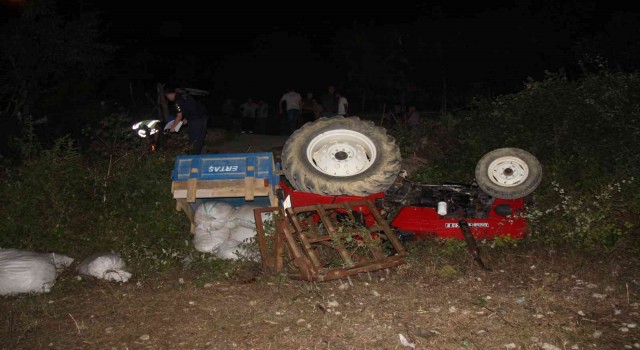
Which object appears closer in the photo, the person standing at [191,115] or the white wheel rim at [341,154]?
the white wheel rim at [341,154]

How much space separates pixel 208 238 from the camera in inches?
225

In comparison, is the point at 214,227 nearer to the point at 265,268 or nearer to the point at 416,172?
the point at 265,268

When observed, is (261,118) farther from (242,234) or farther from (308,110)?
(242,234)

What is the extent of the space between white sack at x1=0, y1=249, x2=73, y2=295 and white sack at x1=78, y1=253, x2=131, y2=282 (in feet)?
0.97

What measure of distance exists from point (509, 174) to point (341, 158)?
82.8 inches

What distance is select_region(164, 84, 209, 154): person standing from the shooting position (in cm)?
758

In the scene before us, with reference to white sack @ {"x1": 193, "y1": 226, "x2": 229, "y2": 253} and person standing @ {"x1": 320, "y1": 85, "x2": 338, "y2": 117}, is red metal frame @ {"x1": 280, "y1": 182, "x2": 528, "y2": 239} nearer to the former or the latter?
white sack @ {"x1": 193, "y1": 226, "x2": 229, "y2": 253}

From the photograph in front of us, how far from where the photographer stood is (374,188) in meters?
5.86

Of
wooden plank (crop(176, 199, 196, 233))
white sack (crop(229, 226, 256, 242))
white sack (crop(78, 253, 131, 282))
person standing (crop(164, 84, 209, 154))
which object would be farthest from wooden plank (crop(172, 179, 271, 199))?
person standing (crop(164, 84, 209, 154))

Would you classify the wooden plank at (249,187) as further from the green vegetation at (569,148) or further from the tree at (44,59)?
the tree at (44,59)

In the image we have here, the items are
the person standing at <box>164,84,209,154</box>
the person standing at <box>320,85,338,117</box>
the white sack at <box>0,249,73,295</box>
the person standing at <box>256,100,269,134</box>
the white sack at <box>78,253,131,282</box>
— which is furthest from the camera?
the person standing at <box>256,100,269,134</box>

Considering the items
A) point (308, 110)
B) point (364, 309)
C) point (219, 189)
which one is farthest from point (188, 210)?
point (308, 110)

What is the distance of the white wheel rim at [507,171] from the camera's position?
242 inches

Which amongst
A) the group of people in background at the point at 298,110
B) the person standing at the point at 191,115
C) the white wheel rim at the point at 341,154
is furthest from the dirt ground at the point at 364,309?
the group of people in background at the point at 298,110
